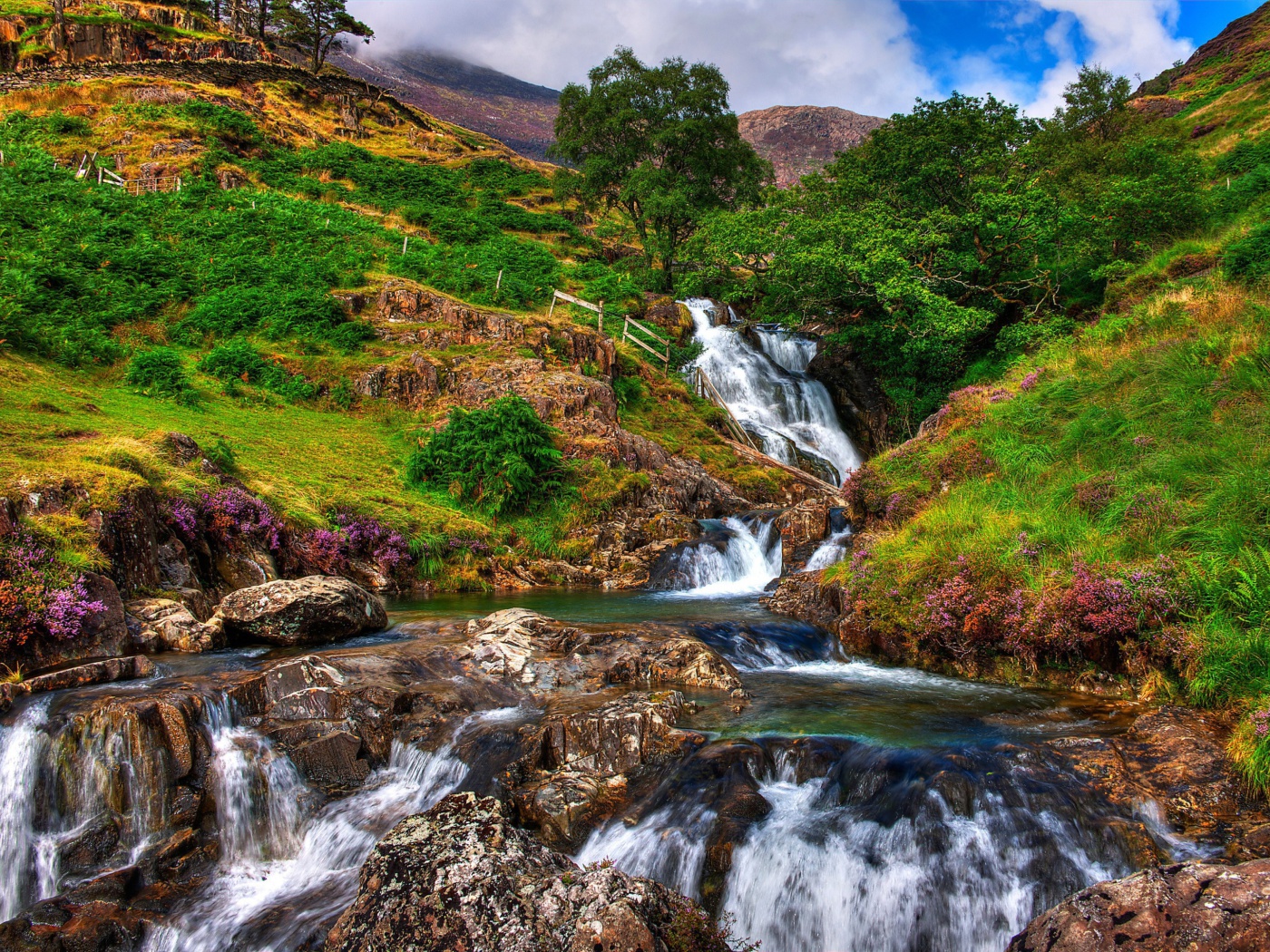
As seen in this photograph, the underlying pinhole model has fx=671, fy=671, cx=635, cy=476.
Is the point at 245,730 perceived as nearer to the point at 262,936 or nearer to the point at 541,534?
the point at 262,936

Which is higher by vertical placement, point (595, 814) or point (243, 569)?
point (243, 569)

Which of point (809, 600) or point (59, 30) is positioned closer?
point (809, 600)

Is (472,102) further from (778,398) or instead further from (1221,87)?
(778,398)

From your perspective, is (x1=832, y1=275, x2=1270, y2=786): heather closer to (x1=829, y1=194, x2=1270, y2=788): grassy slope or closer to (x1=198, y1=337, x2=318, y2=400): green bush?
(x1=829, y1=194, x2=1270, y2=788): grassy slope

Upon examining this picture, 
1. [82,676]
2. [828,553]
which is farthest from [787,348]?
[82,676]

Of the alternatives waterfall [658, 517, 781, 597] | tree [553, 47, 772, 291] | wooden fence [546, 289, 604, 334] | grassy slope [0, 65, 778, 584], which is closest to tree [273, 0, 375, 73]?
grassy slope [0, 65, 778, 584]

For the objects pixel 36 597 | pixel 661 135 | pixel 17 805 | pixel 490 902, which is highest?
pixel 661 135

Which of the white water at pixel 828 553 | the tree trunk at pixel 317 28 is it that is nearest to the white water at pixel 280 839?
the white water at pixel 828 553

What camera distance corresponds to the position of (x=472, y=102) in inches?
6752

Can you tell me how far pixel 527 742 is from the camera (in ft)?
20.9

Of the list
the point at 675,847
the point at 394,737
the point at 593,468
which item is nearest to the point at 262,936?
the point at 394,737

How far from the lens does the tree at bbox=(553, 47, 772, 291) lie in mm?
40719

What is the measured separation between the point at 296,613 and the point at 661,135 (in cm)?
3894

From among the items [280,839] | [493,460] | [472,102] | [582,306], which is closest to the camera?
[280,839]
